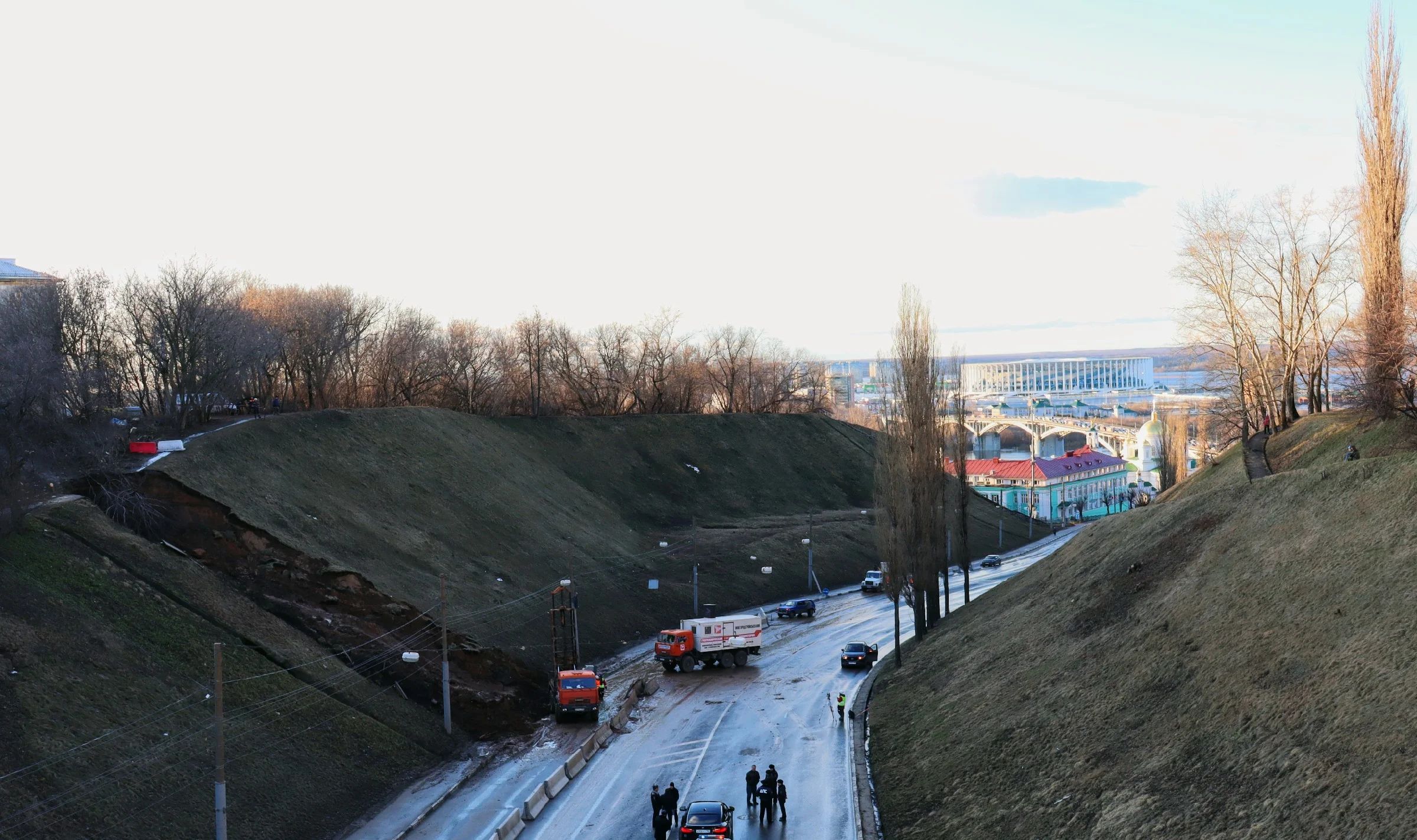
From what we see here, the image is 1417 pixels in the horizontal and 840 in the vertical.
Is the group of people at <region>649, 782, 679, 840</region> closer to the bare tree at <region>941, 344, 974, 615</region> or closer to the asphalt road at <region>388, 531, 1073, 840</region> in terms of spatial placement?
the asphalt road at <region>388, 531, 1073, 840</region>

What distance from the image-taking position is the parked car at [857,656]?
162ft

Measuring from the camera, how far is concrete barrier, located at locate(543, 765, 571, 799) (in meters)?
31.8

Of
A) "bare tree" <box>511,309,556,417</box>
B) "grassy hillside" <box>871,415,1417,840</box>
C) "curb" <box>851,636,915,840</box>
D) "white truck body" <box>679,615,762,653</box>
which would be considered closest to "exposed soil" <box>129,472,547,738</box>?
"white truck body" <box>679,615,762,653</box>

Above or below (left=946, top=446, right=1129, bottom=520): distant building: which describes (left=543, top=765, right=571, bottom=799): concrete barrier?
above

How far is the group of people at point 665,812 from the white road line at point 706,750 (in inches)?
111

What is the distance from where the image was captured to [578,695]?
4153cm

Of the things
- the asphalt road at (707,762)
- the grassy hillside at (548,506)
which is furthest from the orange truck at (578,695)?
the grassy hillside at (548,506)

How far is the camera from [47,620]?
31.3m

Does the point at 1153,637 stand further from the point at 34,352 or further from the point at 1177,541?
the point at 34,352

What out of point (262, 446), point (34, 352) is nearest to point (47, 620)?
point (34, 352)

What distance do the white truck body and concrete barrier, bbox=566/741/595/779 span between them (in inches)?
615

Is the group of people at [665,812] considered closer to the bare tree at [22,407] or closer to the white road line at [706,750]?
the white road line at [706,750]

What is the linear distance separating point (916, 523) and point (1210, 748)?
28235 mm

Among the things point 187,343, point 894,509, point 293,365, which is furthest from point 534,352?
point 894,509
